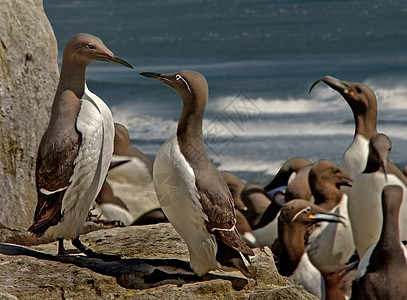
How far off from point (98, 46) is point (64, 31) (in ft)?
110

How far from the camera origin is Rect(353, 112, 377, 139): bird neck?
36.1ft

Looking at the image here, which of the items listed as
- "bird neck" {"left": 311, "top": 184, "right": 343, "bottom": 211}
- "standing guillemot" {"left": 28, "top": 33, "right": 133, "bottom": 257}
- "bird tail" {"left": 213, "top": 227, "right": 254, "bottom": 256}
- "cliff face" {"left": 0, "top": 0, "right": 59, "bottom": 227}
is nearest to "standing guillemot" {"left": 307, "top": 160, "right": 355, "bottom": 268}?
"bird neck" {"left": 311, "top": 184, "right": 343, "bottom": 211}

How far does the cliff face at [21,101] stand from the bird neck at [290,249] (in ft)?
7.01

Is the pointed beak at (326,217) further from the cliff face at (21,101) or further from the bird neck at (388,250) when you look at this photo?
the cliff face at (21,101)

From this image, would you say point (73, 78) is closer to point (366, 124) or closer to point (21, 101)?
point (21, 101)

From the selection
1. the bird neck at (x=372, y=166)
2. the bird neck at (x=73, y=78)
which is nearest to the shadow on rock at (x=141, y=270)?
the bird neck at (x=73, y=78)

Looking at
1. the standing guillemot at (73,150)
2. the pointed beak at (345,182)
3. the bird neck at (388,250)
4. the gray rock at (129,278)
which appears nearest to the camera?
the gray rock at (129,278)

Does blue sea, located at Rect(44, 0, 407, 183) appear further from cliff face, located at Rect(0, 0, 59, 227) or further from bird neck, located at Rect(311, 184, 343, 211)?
cliff face, located at Rect(0, 0, 59, 227)

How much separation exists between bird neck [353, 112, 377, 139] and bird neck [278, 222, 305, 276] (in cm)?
277

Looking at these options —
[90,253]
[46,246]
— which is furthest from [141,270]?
[46,246]

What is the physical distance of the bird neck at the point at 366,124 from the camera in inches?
434

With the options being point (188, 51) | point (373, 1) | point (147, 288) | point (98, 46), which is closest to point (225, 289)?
point (147, 288)

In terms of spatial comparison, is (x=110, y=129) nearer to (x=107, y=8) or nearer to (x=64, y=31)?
(x=64, y=31)

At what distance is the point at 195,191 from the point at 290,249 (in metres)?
3.12
